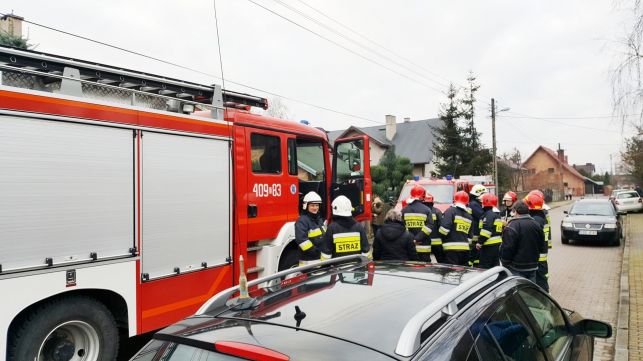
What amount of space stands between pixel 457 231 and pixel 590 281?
14.3 feet

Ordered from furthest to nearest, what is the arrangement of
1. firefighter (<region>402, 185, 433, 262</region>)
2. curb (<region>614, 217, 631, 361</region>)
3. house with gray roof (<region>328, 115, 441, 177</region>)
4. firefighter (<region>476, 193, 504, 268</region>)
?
house with gray roof (<region>328, 115, 441, 177</region>), firefighter (<region>402, 185, 433, 262</region>), firefighter (<region>476, 193, 504, 268</region>), curb (<region>614, 217, 631, 361</region>)

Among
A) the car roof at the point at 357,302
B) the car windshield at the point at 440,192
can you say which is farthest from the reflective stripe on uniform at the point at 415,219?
the car windshield at the point at 440,192

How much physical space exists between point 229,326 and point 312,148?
5351mm

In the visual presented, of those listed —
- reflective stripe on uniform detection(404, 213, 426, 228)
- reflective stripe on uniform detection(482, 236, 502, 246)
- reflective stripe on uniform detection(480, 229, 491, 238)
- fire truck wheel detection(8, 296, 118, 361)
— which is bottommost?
fire truck wheel detection(8, 296, 118, 361)

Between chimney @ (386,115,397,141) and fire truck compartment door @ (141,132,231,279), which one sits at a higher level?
chimney @ (386,115,397,141)

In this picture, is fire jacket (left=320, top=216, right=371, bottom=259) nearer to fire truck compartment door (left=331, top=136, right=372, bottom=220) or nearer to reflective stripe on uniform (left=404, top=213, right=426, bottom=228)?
reflective stripe on uniform (left=404, top=213, right=426, bottom=228)

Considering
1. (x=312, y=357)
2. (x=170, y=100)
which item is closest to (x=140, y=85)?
(x=170, y=100)

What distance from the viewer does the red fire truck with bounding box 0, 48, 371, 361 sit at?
136 inches

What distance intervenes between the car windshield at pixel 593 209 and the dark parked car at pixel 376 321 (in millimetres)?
13780

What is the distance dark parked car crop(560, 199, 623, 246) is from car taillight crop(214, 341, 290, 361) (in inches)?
579

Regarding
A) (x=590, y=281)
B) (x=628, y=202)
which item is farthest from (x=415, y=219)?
(x=628, y=202)

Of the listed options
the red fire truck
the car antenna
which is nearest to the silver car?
the red fire truck

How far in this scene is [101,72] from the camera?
184 inches

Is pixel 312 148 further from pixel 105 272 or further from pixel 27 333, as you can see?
pixel 27 333
